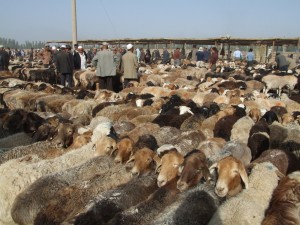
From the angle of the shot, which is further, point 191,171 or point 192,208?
point 191,171

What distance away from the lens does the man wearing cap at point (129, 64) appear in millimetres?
13719

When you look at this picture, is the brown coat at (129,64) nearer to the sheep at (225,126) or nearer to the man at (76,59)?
the man at (76,59)

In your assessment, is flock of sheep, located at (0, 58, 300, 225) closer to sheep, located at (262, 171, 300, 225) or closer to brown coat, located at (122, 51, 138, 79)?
sheep, located at (262, 171, 300, 225)

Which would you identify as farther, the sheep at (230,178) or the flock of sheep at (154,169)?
the sheep at (230,178)

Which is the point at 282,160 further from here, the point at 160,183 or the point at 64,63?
the point at 64,63

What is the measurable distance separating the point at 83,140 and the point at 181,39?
30.5 m

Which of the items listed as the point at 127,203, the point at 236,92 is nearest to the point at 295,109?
the point at 236,92

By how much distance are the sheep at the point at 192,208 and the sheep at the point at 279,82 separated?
39.4 ft

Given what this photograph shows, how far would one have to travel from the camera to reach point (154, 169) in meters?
5.48

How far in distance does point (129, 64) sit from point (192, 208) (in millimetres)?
10220

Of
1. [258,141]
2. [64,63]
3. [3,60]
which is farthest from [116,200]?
[3,60]

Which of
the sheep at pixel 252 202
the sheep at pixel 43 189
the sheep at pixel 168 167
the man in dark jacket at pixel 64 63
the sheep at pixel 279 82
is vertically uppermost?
the man in dark jacket at pixel 64 63

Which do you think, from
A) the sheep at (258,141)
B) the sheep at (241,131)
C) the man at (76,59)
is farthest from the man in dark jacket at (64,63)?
the sheep at (258,141)

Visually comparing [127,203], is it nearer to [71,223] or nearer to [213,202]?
[71,223]
